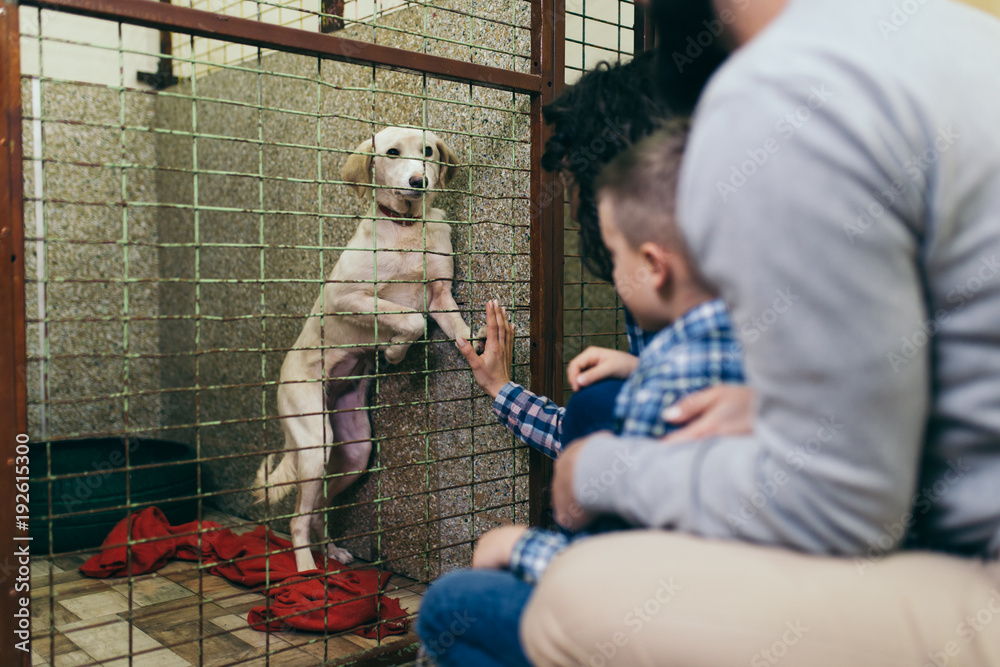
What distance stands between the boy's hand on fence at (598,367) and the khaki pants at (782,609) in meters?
0.66

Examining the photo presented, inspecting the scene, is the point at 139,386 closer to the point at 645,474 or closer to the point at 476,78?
the point at 476,78

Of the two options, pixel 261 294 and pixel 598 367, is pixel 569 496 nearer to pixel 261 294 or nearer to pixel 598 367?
pixel 598 367

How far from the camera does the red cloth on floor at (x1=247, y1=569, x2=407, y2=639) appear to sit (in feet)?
6.44

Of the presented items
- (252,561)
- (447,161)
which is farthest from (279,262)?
(252,561)

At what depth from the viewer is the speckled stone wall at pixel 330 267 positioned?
2005mm

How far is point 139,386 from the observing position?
11.4 feet

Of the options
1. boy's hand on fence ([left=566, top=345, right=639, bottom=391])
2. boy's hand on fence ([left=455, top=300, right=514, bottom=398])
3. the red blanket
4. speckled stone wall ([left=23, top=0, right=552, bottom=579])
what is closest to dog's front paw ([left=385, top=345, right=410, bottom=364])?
speckled stone wall ([left=23, top=0, right=552, bottom=579])

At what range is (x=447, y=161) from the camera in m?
2.25

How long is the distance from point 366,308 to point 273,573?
2.94 ft

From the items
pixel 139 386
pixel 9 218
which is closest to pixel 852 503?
pixel 9 218

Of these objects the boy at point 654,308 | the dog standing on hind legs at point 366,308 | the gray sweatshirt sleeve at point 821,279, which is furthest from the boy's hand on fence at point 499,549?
the dog standing on hind legs at point 366,308

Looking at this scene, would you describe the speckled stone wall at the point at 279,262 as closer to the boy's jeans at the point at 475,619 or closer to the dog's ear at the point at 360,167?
the dog's ear at the point at 360,167

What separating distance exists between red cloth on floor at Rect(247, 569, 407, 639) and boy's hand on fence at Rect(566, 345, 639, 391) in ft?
2.81

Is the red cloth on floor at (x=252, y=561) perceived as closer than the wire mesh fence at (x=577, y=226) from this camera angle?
Yes
